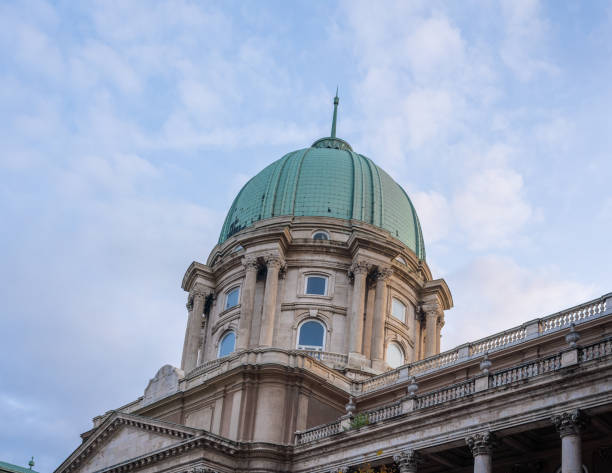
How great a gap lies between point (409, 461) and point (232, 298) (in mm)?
29507

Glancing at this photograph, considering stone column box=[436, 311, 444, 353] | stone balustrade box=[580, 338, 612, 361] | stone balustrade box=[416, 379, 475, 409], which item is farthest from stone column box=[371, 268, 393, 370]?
stone balustrade box=[580, 338, 612, 361]

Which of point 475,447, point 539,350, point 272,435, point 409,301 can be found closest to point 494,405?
point 475,447

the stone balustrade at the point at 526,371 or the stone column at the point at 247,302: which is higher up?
the stone column at the point at 247,302

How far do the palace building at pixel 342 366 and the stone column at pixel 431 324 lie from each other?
10 centimetres

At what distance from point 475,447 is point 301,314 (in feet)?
90.9

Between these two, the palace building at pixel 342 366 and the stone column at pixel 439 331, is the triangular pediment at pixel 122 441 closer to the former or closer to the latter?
the palace building at pixel 342 366

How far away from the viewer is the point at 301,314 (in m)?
60.8

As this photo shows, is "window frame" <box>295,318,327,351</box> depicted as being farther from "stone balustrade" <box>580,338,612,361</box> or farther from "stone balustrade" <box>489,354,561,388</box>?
"stone balustrade" <box>580,338,612,361</box>

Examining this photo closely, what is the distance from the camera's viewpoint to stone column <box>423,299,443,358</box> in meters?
63.3

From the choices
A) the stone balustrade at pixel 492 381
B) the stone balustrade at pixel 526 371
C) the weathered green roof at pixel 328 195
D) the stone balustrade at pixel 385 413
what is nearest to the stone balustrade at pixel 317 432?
the stone balustrade at pixel 492 381

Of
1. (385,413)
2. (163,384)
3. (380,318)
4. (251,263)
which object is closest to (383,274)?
(380,318)

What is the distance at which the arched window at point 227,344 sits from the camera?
6151 centimetres

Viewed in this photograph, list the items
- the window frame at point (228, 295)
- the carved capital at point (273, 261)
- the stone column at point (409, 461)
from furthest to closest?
the window frame at point (228, 295) → the carved capital at point (273, 261) → the stone column at point (409, 461)

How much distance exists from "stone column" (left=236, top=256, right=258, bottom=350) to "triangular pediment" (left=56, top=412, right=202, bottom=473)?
11.8 meters
